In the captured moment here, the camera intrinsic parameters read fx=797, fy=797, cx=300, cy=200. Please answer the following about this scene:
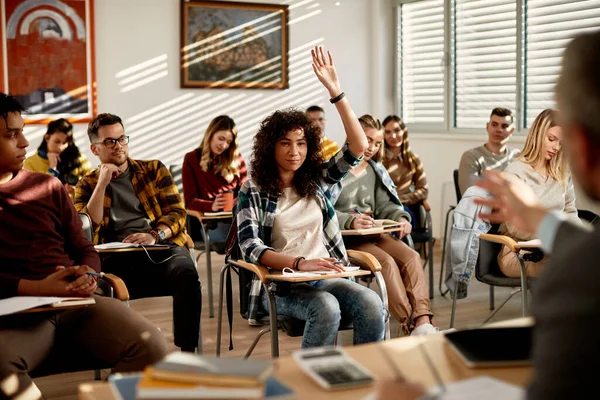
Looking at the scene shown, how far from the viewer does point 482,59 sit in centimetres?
736

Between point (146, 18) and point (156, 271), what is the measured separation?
13.1ft

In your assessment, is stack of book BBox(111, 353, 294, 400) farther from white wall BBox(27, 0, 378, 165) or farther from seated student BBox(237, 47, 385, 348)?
white wall BBox(27, 0, 378, 165)

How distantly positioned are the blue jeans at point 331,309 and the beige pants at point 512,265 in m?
1.04

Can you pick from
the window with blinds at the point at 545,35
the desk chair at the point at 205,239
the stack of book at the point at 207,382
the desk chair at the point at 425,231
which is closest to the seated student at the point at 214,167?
the desk chair at the point at 205,239

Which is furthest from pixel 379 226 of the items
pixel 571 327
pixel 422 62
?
pixel 422 62

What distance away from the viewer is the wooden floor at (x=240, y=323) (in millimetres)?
3785

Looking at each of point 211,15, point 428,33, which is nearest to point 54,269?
point 211,15

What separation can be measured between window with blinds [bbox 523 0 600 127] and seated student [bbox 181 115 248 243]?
2.66 metres

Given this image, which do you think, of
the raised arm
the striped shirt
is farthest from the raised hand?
the striped shirt

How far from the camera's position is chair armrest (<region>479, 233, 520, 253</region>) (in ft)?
12.6

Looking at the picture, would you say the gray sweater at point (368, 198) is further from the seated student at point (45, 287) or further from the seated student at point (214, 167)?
the seated student at point (45, 287)

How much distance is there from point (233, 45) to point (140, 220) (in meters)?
3.89

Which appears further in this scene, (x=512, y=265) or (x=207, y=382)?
(x=512, y=265)

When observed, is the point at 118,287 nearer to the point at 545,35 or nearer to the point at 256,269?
the point at 256,269
